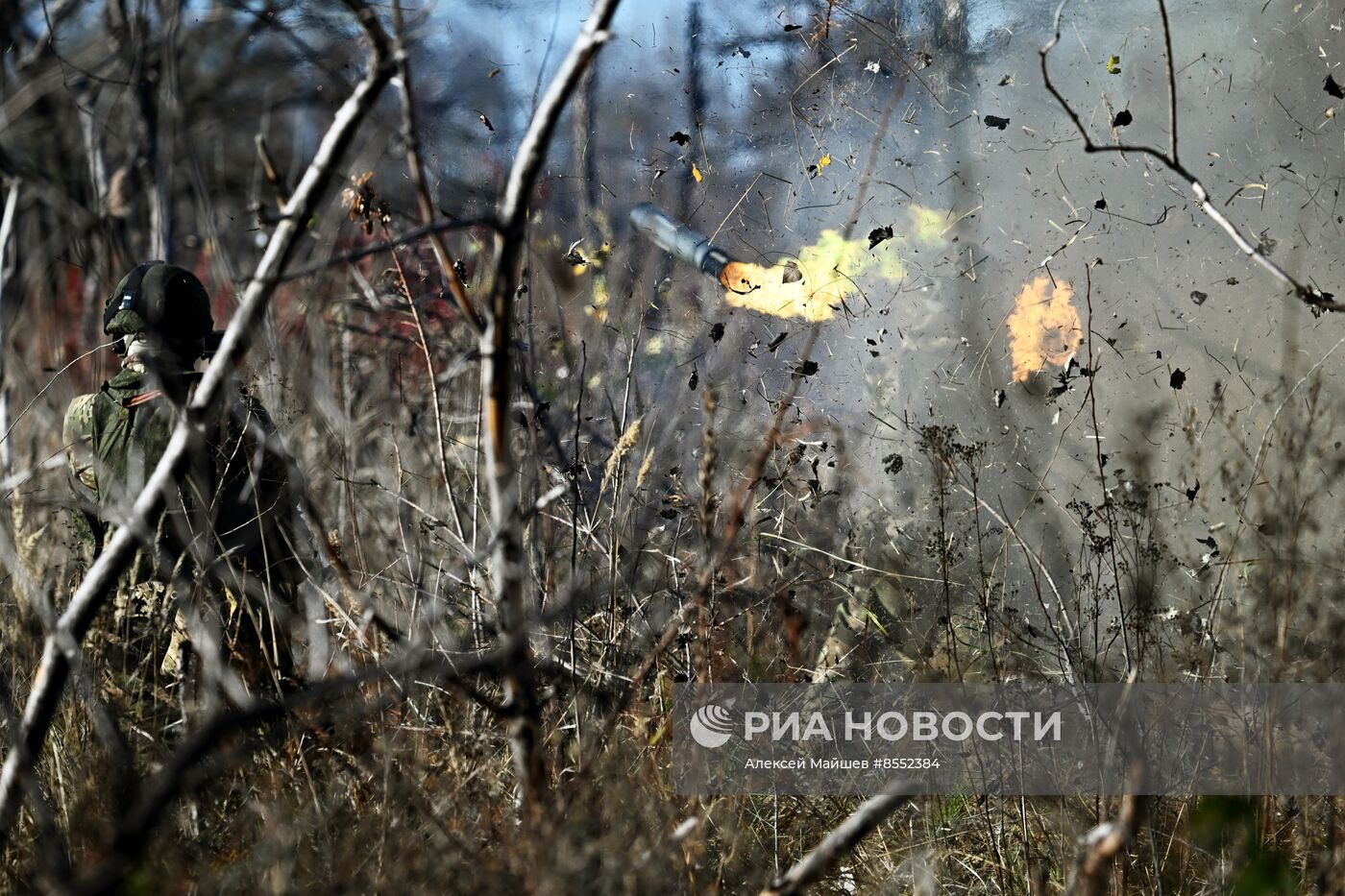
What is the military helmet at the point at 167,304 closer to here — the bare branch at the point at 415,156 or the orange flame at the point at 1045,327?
the bare branch at the point at 415,156

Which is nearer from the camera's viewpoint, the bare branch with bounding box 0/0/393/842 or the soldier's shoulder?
the bare branch with bounding box 0/0/393/842

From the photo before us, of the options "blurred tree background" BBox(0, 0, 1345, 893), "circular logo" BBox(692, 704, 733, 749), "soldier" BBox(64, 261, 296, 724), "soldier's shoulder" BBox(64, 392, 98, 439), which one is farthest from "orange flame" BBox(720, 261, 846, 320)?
"soldier's shoulder" BBox(64, 392, 98, 439)

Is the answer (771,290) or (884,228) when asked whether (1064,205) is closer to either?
(884,228)

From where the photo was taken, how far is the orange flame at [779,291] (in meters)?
3.71

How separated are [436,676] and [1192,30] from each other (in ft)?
9.90

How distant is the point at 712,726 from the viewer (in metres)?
2.72

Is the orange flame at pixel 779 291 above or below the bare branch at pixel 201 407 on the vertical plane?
above

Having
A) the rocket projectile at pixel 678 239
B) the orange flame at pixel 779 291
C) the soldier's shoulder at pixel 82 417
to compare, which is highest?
the rocket projectile at pixel 678 239

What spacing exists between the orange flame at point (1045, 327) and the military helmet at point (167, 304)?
2462 millimetres

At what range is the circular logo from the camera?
2.66m

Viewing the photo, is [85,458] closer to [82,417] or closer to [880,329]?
[82,417]

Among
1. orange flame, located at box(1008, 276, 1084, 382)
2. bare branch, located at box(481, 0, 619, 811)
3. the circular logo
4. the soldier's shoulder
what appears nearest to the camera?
bare branch, located at box(481, 0, 619, 811)

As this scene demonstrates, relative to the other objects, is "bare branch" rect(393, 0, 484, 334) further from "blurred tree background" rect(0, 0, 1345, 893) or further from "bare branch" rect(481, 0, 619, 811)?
"blurred tree background" rect(0, 0, 1345, 893)

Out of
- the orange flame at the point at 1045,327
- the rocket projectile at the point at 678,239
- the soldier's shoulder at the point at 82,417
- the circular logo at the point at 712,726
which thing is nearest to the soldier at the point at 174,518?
the soldier's shoulder at the point at 82,417
